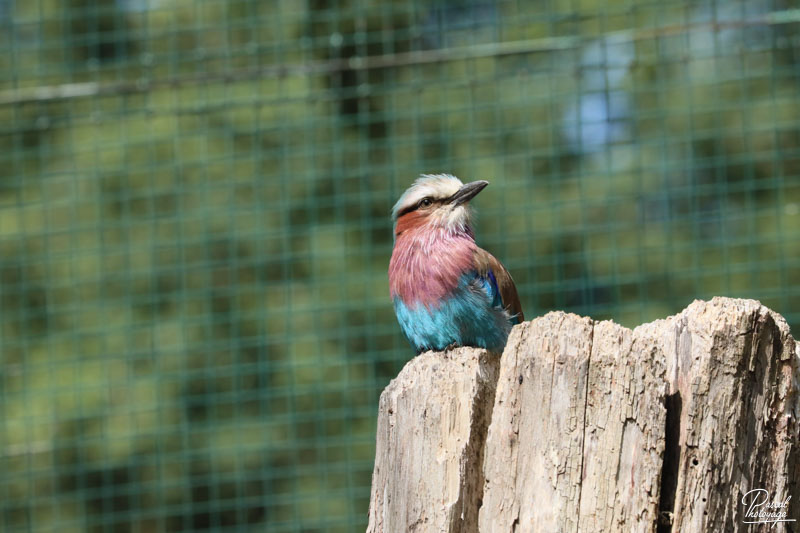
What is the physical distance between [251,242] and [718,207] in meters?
2.44

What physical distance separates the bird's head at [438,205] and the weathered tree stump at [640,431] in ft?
6.17

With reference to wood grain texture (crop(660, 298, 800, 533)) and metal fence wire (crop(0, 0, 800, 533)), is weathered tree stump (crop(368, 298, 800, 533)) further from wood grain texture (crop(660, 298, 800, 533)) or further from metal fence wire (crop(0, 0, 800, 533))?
metal fence wire (crop(0, 0, 800, 533))

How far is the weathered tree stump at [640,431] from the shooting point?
6.40 feet

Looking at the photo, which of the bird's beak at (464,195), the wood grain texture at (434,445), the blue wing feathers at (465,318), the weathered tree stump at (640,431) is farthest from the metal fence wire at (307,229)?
the weathered tree stump at (640,431)

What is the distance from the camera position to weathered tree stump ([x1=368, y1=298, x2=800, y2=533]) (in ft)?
6.40

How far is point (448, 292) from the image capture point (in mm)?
3641

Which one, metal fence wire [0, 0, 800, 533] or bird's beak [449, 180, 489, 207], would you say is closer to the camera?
bird's beak [449, 180, 489, 207]

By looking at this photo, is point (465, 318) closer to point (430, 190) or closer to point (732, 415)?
point (430, 190)

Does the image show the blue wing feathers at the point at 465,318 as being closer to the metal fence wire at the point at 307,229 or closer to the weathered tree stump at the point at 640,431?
the weathered tree stump at the point at 640,431

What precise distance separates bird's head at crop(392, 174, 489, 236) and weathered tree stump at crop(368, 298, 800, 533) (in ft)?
6.17

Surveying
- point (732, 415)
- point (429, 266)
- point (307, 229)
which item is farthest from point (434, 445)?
point (307, 229)

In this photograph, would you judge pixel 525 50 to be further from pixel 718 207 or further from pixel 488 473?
pixel 488 473

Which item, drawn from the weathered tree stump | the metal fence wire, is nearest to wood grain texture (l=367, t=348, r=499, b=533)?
the weathered tree stump

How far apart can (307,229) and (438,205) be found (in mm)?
2270
